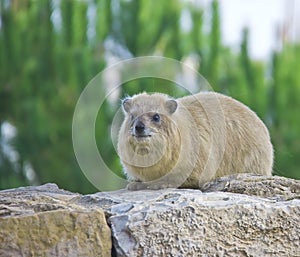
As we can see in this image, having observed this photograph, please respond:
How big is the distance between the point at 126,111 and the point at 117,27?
626 cm

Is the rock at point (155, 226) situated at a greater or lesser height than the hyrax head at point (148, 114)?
lesser

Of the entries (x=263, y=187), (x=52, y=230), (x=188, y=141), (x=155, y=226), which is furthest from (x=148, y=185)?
(x=52, y=230)

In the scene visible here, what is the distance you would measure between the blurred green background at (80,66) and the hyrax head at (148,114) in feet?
17.3

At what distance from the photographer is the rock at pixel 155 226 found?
4.25 m

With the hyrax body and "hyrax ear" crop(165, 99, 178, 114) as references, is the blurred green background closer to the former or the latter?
the hyrax body

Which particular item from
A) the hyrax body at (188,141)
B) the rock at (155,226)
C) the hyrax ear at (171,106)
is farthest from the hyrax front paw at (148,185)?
the rock at (155,226)

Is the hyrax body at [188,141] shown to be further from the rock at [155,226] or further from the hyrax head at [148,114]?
the rock at [155,226]

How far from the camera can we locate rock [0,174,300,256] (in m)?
4.25

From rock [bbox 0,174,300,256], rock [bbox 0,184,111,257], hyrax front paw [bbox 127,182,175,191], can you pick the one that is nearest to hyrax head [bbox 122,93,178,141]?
hyrax front paw [bbox 127,182,175,191]

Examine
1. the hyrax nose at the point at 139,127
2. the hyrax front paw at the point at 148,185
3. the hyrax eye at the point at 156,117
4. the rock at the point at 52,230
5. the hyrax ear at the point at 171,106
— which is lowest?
the hyrax front paw at the point at 148,185

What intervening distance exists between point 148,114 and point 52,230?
4.94 feet

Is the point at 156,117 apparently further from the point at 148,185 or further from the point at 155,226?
the point at 155,226

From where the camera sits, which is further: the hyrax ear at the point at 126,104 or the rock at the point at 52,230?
the hyrax ear at the point at 126,104

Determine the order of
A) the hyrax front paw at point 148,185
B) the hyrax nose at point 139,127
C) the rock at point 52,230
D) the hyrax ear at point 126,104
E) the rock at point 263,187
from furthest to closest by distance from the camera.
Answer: the hyrax ear at point 126,104 → the hyrax front paw at point 148,185 → the hyrax nose at point 139,127 → the rock at point 263,187 → the rock at point 52,230
